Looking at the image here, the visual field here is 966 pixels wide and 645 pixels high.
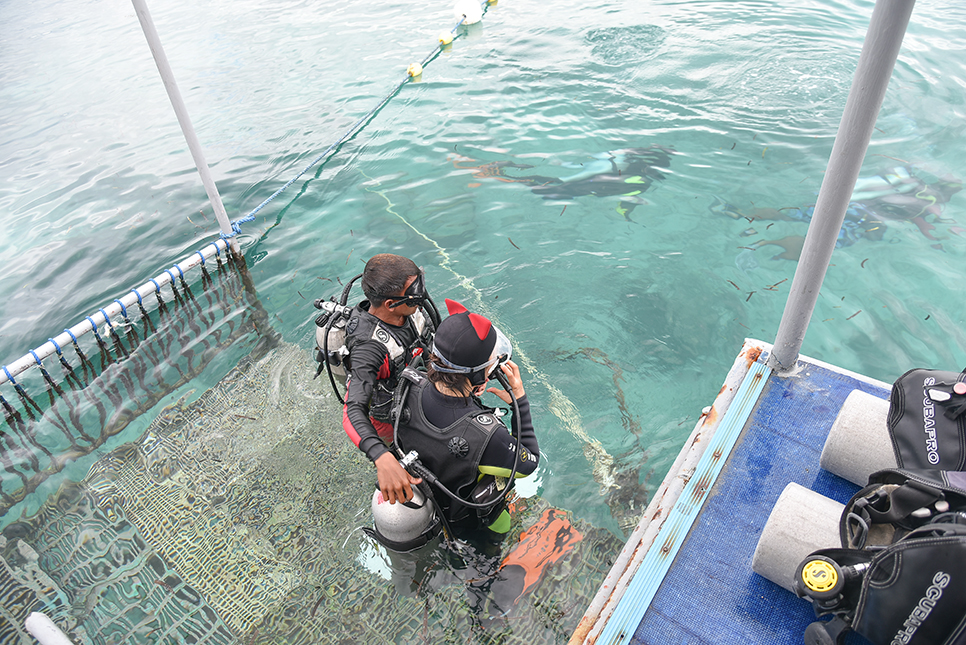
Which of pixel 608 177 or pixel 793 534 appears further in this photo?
pixel 608 177

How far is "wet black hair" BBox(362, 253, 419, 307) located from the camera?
2.75 m

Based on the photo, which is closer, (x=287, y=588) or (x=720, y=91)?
(x=287, y=588)

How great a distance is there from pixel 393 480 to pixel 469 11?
37.1 ft

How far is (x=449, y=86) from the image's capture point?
29.6 ft

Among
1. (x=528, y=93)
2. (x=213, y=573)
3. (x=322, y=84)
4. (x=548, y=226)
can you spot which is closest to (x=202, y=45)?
(x=322, y=84)

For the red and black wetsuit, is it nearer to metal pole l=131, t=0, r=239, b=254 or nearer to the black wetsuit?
the black wetsuit

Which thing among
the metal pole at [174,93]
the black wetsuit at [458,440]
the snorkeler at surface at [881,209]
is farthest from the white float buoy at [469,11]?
the black wetsuit at [458,440]

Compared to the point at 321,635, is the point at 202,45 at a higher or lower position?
higher

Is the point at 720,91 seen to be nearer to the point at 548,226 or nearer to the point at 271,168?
the point at 548,226

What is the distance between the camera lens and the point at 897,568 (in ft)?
5.17

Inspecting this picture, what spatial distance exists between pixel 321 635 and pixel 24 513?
7.77ft

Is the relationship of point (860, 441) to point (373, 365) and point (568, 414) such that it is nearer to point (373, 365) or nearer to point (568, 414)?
point (568, 414)

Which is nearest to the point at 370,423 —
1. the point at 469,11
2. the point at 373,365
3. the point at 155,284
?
Result: the point at 373,365

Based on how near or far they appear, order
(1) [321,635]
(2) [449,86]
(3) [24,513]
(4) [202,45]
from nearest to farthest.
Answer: (1) [321,635]
(3) [24,513]
(2) [449,86]
(4) [202,45]
